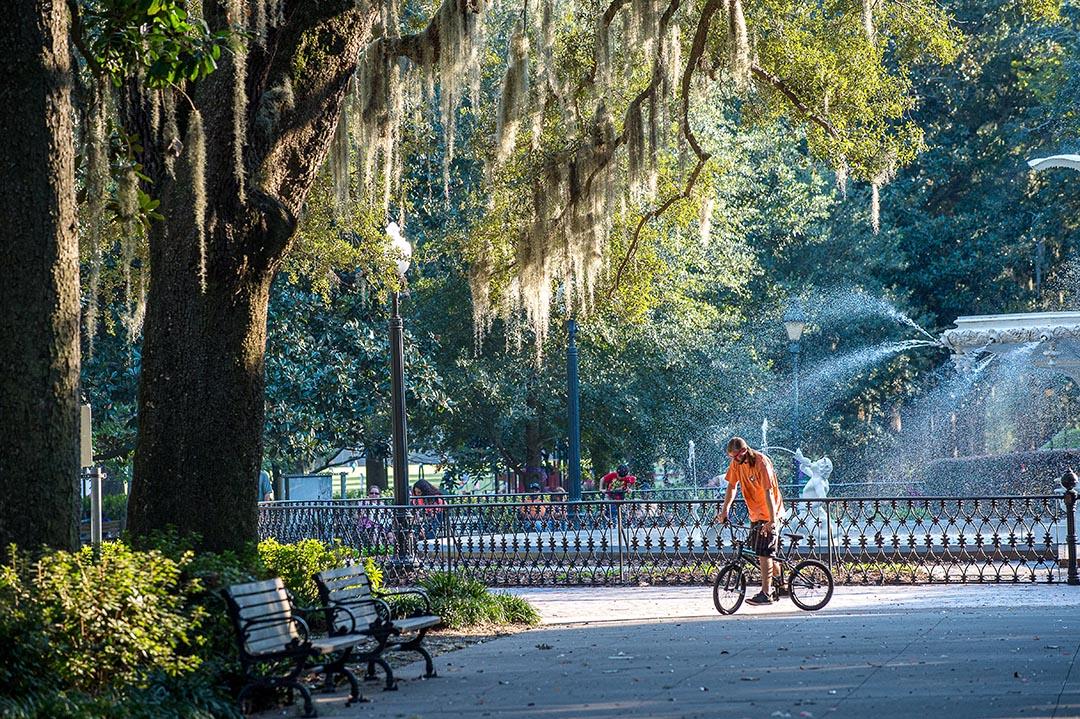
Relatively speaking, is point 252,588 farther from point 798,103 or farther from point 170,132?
point 798,103

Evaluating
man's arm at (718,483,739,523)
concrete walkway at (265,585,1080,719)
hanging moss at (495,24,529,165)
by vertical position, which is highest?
hanging moss at (495,24,529,165)

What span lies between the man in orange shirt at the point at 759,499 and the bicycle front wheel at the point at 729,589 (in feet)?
0.82

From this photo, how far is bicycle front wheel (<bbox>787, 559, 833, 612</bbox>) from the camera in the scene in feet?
44.4

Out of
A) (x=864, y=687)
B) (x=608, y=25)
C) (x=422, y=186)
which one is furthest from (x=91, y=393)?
(x=864, y=687)

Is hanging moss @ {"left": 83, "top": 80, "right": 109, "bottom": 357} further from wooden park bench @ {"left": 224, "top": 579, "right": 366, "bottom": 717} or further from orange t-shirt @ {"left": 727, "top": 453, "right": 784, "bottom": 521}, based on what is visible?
orange t-shirt @ {"left": 727, "top": 453, "right": 784, "bottom": 521}

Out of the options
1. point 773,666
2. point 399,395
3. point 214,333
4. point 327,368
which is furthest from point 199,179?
point 327,368

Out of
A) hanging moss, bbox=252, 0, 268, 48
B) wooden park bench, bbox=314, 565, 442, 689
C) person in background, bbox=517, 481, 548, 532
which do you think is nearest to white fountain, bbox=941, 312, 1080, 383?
person in background, bbox=517, 481, 548, 532

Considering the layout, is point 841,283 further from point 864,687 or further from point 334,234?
point 864,687

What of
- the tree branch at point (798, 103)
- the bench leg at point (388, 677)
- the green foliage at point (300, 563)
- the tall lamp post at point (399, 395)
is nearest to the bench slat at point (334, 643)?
the bench leg at point (388, 677)

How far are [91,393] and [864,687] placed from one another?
20237mm

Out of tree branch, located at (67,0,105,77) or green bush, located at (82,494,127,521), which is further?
green bush, located at (82,494,127,521)

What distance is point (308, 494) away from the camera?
2948 cm

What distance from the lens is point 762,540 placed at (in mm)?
13656

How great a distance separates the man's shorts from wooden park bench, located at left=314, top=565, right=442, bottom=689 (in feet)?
14.9
